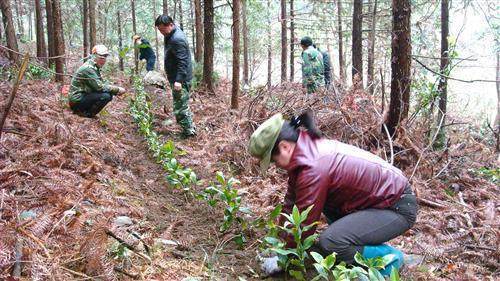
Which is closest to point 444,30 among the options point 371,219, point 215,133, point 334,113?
point 334,113

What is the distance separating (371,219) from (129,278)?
190 cm

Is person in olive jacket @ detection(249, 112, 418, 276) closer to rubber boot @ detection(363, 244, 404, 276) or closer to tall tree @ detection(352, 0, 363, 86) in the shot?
rubber boot @ detection(363, 244, 404, 276)

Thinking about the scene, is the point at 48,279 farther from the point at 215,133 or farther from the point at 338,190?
the point at 215,133

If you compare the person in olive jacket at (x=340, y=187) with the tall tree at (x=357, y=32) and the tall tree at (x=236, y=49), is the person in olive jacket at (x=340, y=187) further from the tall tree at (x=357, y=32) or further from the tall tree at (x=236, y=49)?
the tall tree at (x=357, y=32)

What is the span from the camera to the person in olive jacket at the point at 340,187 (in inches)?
130

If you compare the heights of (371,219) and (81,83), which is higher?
(81,83)

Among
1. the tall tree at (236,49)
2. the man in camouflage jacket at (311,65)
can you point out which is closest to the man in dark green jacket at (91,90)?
the tall tree at (236,49)

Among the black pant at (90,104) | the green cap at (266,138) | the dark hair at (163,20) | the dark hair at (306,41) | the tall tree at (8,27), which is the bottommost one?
the green cap at (266,138)

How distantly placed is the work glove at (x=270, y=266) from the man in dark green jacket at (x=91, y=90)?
5.19 metres

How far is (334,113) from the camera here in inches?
274

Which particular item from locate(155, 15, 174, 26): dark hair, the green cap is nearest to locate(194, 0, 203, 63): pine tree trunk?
locate(155, 15, 174, 26): dark hair

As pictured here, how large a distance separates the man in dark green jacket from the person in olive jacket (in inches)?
202

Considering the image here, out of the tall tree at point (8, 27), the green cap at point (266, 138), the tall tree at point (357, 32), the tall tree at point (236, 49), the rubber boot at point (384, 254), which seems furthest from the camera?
the tall tree at point (357, 32)

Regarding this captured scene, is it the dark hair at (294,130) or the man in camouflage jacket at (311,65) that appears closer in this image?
the dark hair at (294,130)
